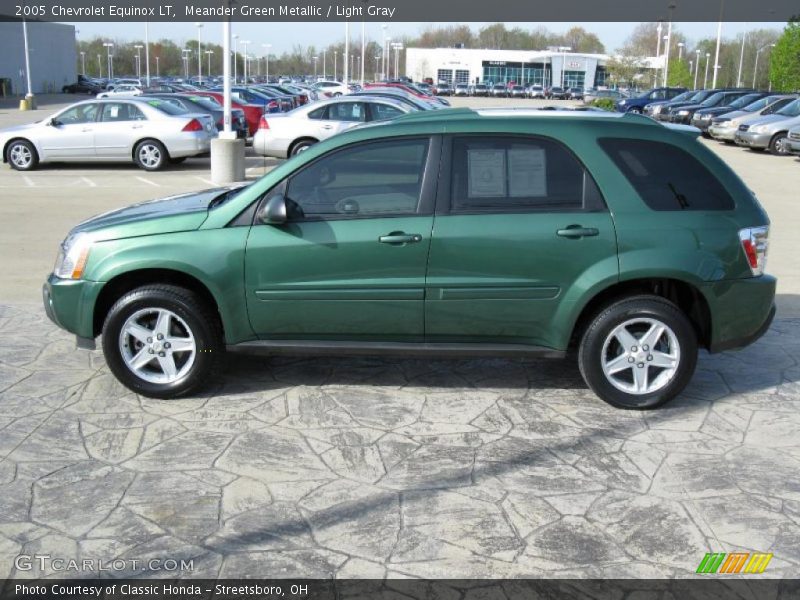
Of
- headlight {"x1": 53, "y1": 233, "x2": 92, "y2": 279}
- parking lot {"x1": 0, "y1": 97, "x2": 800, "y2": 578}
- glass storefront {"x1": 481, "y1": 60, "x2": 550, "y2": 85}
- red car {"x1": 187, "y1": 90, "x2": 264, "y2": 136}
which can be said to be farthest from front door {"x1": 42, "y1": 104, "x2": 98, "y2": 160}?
glass storefront {"x1": 481, "y1": 60, "x2": 550, "y2": 85}

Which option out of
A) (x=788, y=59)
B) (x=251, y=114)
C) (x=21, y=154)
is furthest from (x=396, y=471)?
(x=788, y=59)

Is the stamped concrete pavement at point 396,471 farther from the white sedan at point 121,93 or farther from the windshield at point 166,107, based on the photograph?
the white sedan at point 121,93

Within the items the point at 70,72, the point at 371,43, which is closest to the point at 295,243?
the point at 70,72

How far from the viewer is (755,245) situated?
5.37 meters

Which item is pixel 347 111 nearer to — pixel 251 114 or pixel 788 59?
pixel 251 114

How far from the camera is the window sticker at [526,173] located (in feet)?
17.6

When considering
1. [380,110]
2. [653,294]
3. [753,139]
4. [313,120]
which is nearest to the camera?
[653,294]

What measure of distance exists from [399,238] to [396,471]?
1.43m

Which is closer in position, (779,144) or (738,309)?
(738,309)

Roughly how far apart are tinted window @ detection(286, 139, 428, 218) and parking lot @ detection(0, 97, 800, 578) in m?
1.23

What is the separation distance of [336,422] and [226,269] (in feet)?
3.78

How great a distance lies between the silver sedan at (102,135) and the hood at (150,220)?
41.9ft

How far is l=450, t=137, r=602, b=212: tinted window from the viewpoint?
210 inches

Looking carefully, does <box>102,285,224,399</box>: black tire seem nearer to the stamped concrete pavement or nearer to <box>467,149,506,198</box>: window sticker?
the stamped concrete pavement
